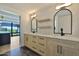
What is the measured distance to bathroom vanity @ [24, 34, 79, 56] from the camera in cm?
161

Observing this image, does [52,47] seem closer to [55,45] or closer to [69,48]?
[55,45]

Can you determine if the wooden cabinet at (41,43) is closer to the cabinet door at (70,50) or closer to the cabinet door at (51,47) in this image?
the cabinet door at (51,47)

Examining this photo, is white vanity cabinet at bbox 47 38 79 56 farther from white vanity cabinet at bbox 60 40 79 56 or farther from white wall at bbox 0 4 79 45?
white wall at bbox 0 4 79 45

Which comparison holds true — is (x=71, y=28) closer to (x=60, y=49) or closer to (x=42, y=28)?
(x=60, y=49)

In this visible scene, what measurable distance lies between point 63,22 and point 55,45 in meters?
0.54

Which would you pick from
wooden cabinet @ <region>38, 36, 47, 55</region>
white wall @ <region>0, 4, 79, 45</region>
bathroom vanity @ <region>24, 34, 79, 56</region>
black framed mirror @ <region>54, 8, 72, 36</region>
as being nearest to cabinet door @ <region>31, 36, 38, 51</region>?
bathroom vanity @ <region>24, 34, 79, 56</region>

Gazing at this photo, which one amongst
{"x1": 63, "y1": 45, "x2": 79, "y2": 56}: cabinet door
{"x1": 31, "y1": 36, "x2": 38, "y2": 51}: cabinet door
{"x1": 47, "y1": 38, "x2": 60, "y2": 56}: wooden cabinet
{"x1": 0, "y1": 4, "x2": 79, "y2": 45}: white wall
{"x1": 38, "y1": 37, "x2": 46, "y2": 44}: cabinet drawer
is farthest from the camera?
{"x1": 31, "y1": 36, "x2": 38, "y2": 51}: cabinet door

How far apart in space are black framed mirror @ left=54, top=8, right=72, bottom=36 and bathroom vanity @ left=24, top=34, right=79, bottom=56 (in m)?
0.21

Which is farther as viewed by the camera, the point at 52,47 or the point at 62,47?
the point at 52,47

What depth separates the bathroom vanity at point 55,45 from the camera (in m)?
1.61

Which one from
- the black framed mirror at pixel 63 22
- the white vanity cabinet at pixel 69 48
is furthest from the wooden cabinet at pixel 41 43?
the white vanity cabinet at pixel 69 48

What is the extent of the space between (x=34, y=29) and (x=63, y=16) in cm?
83

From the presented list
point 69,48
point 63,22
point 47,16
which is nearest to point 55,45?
point 69,48

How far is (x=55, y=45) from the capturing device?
2.00 meters
